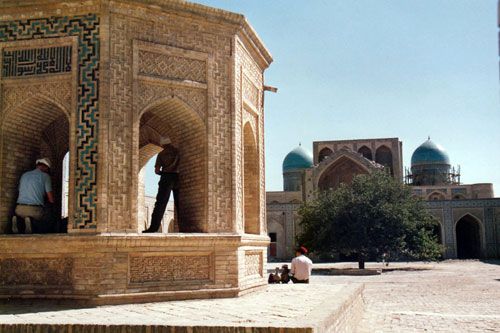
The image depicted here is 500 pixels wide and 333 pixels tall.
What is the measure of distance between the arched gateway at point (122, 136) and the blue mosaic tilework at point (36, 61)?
15 millimetres

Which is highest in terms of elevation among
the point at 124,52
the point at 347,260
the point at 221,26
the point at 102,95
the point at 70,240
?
the point at 221,26

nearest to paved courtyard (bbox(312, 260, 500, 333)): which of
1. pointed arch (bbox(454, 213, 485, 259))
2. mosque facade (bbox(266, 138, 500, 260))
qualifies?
mosque facade (bbox(266, 138, 500, 260))

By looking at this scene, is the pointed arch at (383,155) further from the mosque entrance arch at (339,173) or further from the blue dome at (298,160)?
the blue dome at (298,160)

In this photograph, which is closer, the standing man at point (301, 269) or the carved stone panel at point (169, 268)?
the carved stone panel at point (169, 268)

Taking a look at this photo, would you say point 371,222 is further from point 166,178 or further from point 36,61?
point 36,61

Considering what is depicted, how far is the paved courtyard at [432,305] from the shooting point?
24.9ft

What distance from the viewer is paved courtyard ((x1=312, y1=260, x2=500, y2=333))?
Answer: 7578 mm

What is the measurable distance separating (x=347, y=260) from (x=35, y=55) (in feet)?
85.4

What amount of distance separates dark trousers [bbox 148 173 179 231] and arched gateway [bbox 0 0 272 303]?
14 centimetres

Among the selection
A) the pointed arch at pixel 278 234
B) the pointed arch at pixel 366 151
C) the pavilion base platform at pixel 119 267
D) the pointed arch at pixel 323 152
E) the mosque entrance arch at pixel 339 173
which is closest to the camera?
the pavilion base platform at pixel 119 267

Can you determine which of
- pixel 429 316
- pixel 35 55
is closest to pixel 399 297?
pixel 429 316

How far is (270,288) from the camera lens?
310 inches

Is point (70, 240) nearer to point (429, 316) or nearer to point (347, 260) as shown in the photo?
point (429, 316)

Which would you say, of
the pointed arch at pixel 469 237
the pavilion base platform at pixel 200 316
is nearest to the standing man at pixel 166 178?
the pavilion base platform at pixel 200 316
